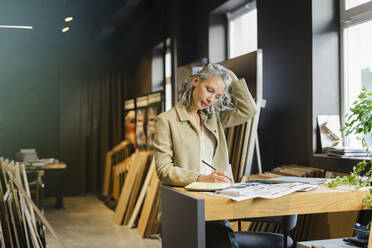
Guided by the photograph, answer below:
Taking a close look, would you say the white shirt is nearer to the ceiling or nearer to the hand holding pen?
the hand holding pen

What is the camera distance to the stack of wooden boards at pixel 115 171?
8141 mm

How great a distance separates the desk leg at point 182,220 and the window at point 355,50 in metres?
2.30

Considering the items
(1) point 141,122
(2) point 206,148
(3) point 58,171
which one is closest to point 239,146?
(2) point 206,148

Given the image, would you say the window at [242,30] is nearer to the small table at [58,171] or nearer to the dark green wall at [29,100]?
the small table at [58,171]

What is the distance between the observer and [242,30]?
595 centimetres

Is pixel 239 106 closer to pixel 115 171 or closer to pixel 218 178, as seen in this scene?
pixel 218 178

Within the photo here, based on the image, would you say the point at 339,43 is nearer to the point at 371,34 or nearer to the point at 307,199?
the point at 371,34

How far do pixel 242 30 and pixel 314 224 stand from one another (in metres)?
3.04

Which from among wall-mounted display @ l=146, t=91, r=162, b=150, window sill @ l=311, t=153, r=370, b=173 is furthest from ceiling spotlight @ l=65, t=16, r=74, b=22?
window sill @ l=311, t=153, r=370, b=173

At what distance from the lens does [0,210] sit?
12.8 ft

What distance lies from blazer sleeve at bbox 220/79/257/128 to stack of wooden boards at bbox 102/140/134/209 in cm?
519

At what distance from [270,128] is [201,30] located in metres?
2.44

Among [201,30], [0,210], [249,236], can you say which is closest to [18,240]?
[0,210]

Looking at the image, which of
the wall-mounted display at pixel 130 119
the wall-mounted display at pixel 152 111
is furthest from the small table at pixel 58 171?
the wall-mounted display at pixel 152 111
